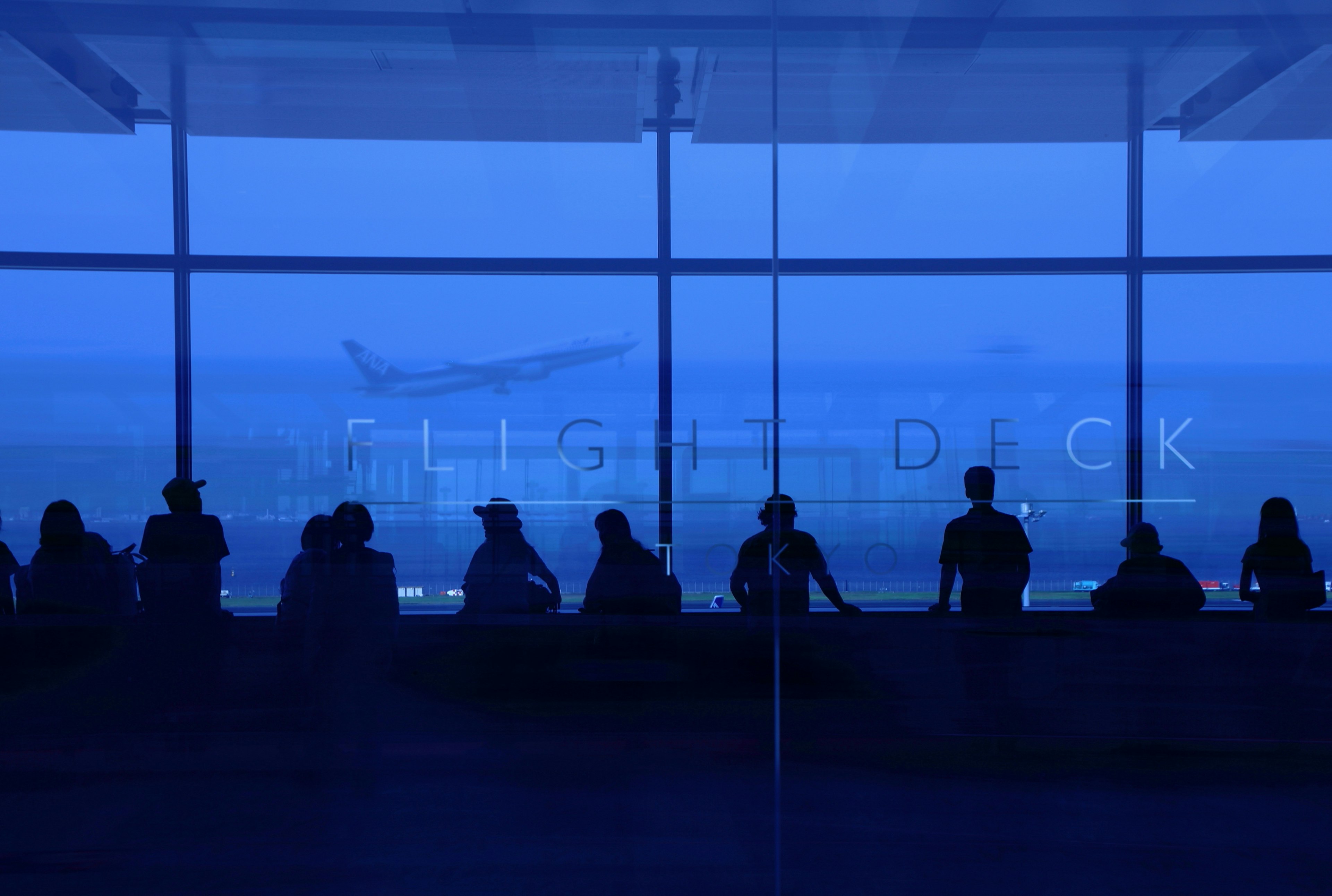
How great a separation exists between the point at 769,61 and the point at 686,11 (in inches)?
12.9

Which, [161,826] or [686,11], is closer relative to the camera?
[161,826]

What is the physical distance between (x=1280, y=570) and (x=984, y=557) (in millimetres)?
1084

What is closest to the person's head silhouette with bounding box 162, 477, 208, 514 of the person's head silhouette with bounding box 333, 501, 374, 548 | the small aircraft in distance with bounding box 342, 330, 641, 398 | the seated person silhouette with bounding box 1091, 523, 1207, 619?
the person's head silhouette with bounding box 333, 501, 374, 548

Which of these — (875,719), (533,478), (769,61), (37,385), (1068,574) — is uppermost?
(769,61)

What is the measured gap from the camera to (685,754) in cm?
Answer: 274

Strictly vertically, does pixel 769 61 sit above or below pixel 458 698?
above

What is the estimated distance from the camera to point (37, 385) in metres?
2.75

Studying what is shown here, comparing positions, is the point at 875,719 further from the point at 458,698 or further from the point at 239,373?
the point at 239,373

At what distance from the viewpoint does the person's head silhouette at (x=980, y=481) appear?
272 cm

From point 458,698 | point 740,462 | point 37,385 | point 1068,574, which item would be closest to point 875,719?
point 1068,574

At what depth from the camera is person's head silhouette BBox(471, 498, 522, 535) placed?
265 centimetres

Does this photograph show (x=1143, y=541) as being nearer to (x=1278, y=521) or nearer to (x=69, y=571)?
(x=1278, y=521)

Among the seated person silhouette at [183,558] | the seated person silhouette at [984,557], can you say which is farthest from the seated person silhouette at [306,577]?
the seated person silhouette at [984,557]

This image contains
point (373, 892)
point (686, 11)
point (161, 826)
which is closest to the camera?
point (373, 892)
